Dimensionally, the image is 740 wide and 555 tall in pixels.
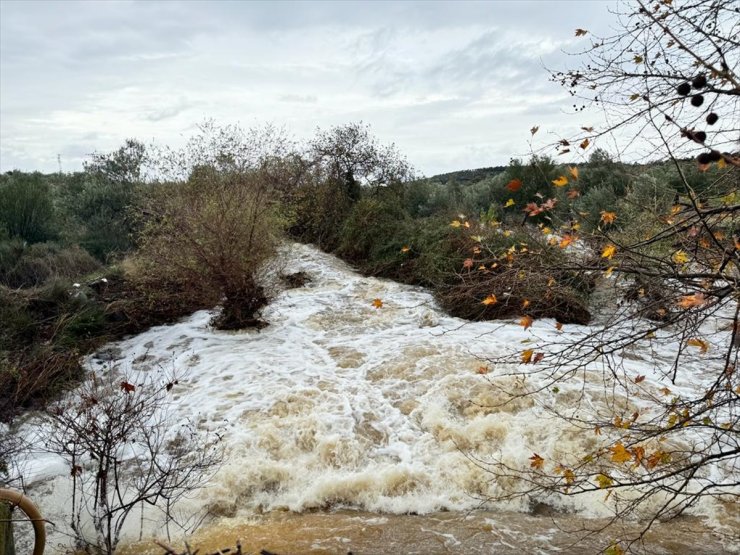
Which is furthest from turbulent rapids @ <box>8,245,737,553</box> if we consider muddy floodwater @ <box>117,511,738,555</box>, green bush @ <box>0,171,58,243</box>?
green bush @ <box>0,171,58,243</box>

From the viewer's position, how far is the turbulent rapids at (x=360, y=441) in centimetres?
506

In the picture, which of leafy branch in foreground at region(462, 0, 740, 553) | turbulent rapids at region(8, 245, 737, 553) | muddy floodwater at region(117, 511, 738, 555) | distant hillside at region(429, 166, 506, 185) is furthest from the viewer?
distant hillside at region(429, 166, 506, 185)

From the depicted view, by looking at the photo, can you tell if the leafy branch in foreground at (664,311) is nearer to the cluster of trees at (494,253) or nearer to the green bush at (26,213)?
the cluster of trees at (494,253)

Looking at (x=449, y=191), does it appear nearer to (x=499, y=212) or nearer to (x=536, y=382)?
(x=499, y=212)

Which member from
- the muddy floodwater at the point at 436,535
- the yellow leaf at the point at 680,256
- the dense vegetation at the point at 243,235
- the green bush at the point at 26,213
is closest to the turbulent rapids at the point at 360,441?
the muddy floodwater at the point at 436,535

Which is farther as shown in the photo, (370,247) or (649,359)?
(370,247)

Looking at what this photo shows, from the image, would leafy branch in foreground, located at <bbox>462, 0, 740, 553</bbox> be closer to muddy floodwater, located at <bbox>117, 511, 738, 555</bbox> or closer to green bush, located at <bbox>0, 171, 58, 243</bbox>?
muddy floodwater, located at <bbox>117, 511, 738, 555</bbox>

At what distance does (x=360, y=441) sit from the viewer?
661cm

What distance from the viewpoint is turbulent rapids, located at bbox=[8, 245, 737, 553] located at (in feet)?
16.6

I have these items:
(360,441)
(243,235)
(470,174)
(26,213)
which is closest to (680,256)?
Result: (360,441)

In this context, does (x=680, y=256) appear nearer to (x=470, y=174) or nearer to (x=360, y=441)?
(x=360, y=441)

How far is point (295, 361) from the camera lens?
9.00 metres

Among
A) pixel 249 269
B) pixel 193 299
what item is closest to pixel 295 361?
pixel 249 269

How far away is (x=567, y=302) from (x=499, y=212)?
7.79 meters
